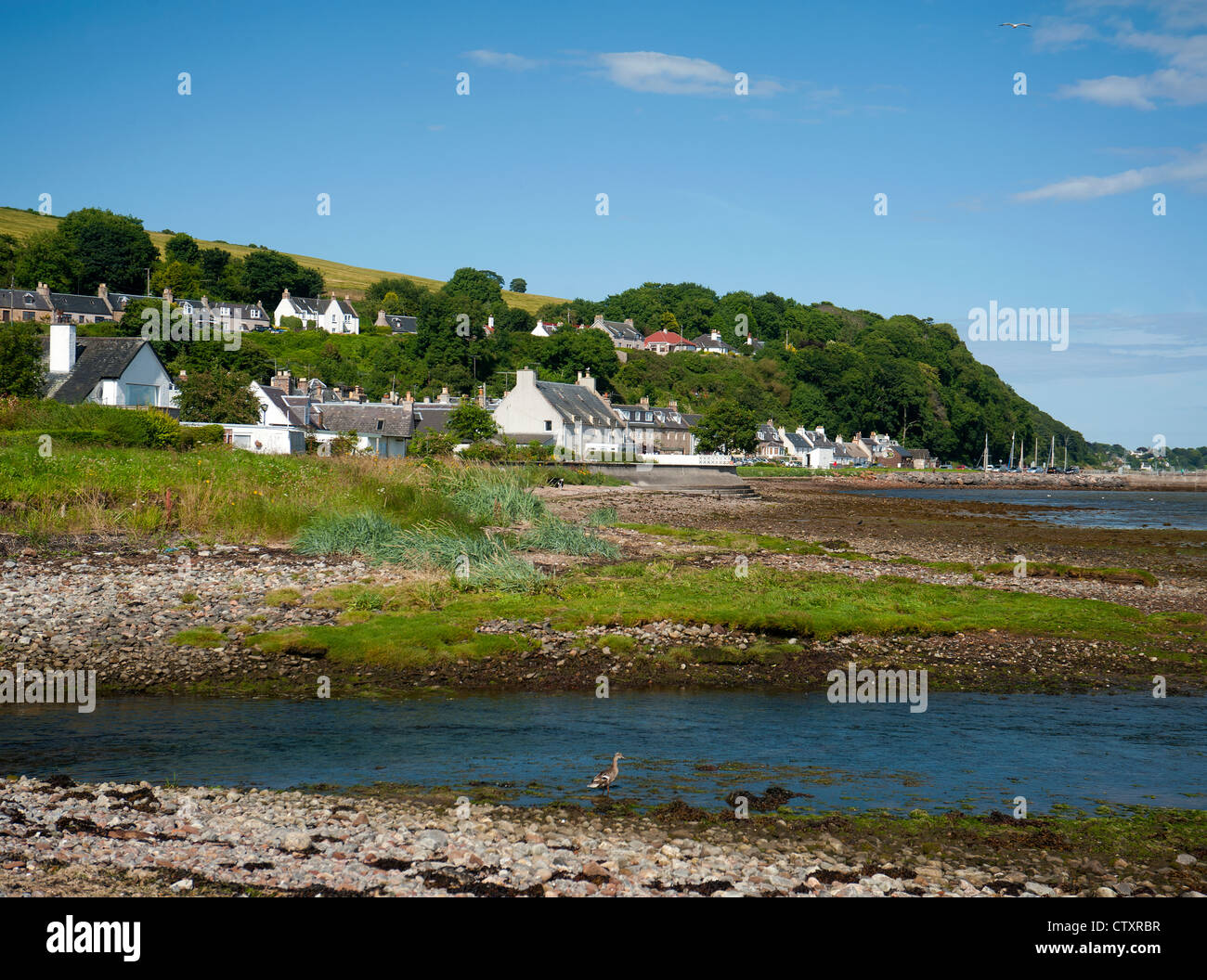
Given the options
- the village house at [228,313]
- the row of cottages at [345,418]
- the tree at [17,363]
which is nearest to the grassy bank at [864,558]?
the tree at [17,363]

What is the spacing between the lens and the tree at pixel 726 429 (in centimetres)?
13125

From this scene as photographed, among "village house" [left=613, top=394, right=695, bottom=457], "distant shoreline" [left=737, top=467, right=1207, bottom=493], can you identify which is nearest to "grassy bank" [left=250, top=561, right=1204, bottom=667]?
"village house" [left=613, top=394, right=695, bottom=457]

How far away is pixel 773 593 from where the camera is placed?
2294cm

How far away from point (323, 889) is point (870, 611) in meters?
15.6

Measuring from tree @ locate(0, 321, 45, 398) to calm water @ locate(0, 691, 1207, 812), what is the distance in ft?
151

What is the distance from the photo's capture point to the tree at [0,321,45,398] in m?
52.8

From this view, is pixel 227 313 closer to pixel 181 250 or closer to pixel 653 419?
pixel 181 250

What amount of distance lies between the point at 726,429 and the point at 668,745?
4700 inches

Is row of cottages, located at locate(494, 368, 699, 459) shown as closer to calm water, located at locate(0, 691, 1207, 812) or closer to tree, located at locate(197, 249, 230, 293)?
calm water, located at locate(0, 691, 1207, 812)

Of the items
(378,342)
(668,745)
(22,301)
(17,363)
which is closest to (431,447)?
(17,363)

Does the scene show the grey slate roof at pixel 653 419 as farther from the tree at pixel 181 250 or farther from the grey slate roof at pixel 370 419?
the tree at pixel 181 250

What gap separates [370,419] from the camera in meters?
88.8

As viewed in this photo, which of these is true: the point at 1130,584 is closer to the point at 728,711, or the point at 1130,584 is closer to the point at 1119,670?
the point at 1119,670
